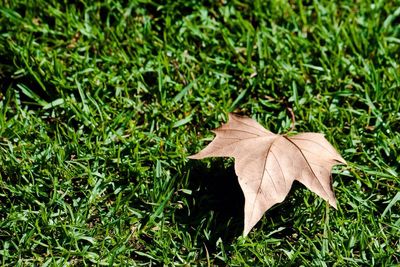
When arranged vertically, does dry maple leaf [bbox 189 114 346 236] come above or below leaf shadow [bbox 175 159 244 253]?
above

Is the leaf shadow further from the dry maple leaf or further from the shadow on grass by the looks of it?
the dry maple leaf

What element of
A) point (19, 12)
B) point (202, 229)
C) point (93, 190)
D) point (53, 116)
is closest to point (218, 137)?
point (202, 229)

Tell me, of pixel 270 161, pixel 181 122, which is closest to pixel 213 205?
pixel 270 161

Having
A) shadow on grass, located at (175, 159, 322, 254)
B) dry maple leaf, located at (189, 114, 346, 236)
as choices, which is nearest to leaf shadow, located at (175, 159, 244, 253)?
shadow on grass, located at (175, 159, 322, 254)

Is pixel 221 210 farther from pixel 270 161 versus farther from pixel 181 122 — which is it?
pixel 181 122

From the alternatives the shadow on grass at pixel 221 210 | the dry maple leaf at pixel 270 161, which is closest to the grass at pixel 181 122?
the shadow on grass at pixel 221 210

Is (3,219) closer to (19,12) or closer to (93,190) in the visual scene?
(93,190)
